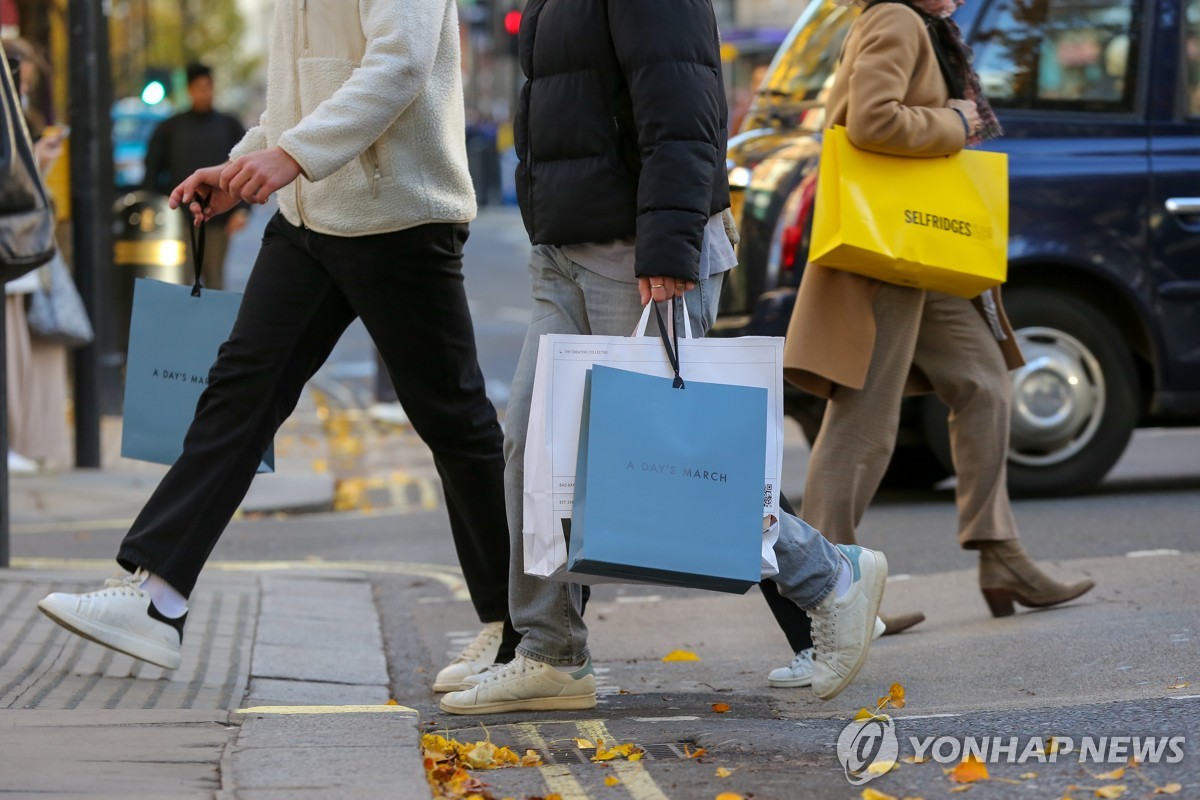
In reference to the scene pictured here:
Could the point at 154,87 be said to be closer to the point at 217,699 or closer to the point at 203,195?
the point at 203,195

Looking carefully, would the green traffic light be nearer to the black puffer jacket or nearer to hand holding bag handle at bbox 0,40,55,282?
hand holding bag handle at bbox 0,40,55,282

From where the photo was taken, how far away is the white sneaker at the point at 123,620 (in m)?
4.05

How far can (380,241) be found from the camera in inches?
167

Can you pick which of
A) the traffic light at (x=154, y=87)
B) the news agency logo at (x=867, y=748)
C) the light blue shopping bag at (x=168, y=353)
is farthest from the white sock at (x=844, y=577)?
the traffic light at (x=154, y=87)

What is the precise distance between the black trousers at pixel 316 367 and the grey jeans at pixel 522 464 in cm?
33

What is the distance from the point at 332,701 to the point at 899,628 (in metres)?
1.65

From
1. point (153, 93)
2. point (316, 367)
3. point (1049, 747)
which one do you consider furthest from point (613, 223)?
point (153, 93)

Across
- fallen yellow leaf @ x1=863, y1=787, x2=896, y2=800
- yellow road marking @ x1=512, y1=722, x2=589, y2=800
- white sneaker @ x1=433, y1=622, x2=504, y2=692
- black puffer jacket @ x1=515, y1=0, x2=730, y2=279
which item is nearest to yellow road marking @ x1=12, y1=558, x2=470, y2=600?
white sneaker @ x1=433, y1=622, x2=504, y2=692

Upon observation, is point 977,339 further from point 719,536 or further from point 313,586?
point 313,586

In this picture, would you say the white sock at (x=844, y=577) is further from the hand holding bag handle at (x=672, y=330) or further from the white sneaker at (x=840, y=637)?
the hand holding bag handle at (x=672, y=330)

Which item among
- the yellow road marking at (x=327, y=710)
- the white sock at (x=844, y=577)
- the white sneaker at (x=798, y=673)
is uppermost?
the white sock at (x=844, y=577)

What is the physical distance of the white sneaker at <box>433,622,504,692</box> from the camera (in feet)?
14.8

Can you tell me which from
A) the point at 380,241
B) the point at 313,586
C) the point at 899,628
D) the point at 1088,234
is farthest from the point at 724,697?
the point at 1088,234

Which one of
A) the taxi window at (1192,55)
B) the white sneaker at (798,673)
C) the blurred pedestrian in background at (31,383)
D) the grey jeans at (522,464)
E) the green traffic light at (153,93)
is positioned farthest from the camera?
the green traffic light at (153,93)
